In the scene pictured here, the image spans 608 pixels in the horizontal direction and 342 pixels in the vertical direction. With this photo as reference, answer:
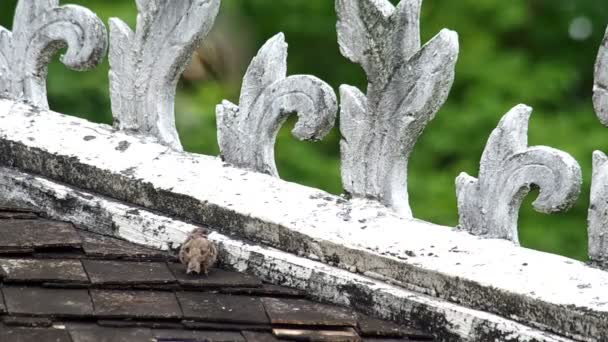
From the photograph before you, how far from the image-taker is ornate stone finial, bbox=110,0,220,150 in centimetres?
355

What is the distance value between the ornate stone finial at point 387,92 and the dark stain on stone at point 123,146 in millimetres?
634

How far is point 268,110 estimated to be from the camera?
3381 millimetres

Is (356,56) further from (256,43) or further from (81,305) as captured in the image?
(256,43)

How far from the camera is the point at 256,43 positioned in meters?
10.4

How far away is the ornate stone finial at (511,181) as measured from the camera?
9.61 feet

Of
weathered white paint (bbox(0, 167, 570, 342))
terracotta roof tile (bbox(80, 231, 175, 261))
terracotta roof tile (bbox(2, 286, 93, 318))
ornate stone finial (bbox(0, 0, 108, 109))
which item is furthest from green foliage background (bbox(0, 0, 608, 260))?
terracotta roof tile (bbox(2, 286, 93, 318))

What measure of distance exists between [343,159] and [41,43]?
100cm

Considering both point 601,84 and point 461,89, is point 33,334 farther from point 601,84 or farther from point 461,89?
point 461,89

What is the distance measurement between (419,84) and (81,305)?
0.86 meters

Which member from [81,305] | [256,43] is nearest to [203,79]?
[256,43]

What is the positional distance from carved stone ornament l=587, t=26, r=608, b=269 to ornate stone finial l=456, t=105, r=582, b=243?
4 centimetres

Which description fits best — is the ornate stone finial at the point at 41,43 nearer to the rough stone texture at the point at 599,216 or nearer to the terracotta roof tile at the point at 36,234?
the terracotta roof tile at the point at 36,234

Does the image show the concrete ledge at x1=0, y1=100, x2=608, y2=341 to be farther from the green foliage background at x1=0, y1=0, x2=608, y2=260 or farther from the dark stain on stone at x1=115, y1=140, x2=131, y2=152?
the green foliage background at x1=0, y1=0, x2=608, y2=260

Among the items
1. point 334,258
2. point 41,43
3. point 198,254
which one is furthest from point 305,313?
point 41,43
